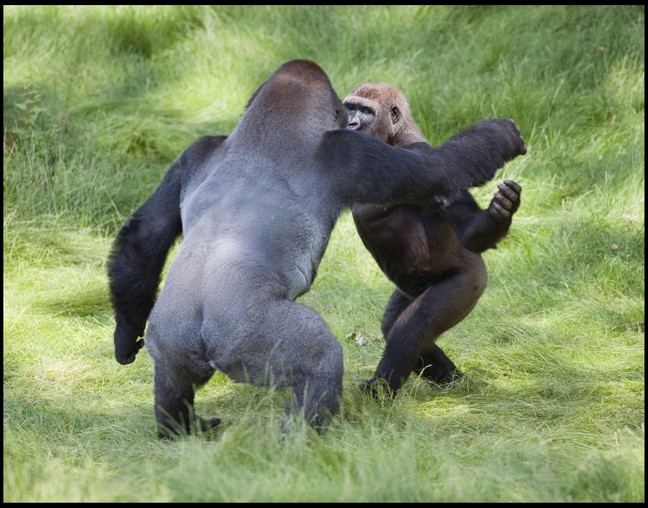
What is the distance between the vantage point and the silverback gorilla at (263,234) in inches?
121

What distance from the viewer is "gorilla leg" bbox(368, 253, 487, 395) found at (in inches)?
147

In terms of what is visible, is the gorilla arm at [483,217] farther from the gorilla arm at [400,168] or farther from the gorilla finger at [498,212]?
the gorilla arm at [400,168]

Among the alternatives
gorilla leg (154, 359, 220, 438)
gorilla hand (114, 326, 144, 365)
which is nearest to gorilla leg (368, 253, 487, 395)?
gorilla leg (154, 359, 220, 438)

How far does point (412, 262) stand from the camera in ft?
12.7

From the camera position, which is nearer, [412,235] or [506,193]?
[506,193]

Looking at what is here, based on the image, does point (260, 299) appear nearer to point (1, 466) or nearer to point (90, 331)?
point (1, 466)

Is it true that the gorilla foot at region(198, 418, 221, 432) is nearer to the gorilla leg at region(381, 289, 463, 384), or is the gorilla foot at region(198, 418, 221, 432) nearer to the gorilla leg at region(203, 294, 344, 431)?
the gorilla leg at region(203, 294, 344, 431)

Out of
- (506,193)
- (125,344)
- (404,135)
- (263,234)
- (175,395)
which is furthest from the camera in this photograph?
(404,135)

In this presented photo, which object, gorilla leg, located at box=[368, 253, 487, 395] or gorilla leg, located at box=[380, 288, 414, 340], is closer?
gorilla leg, located at box=[368, 253, 487, 395]

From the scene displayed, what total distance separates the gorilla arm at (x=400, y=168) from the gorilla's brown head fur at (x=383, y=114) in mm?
531

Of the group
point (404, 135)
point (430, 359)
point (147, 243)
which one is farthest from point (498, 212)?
point (147, 243)

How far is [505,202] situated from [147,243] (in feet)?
4.18

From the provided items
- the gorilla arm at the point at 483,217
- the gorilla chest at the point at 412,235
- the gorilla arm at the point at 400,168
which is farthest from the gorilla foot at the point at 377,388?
the gorilla arm at the point at 400,168

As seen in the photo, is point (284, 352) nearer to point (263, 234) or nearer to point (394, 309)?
point (263, 234)
